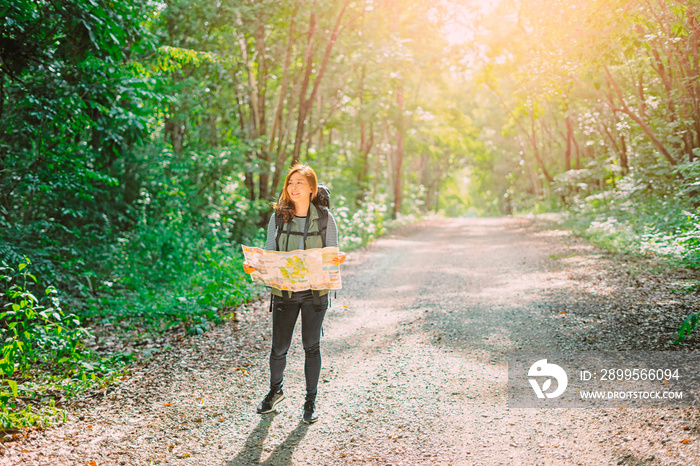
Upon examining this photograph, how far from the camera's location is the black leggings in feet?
13.4

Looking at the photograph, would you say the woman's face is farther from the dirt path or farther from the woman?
the dirt path

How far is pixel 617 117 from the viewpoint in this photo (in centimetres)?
1794

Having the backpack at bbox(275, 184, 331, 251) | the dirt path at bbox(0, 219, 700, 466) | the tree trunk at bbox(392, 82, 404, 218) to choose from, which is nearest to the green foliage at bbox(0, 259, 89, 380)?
the dirt path at bbox(0, 219, 700, 466)

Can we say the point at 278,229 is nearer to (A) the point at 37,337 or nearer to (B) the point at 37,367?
(A) the point at 37,337

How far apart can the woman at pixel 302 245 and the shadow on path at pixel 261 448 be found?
0.73 ft

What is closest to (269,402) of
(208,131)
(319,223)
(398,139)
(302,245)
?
(302,245)

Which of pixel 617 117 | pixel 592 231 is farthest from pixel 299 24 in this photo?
pixel 617 117

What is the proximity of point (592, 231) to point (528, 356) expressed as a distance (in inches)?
416

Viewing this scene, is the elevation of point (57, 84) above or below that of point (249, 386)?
above

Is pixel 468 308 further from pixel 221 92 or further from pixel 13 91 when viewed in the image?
pixel 221 92

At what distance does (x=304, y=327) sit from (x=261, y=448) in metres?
0.99

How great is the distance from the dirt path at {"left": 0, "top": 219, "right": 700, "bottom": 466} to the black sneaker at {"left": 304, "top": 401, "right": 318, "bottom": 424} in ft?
0.24

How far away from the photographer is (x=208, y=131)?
14570mm

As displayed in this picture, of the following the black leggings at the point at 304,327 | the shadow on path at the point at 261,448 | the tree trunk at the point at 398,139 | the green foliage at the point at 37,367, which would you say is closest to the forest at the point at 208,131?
the green foliage at the point at 37,367
